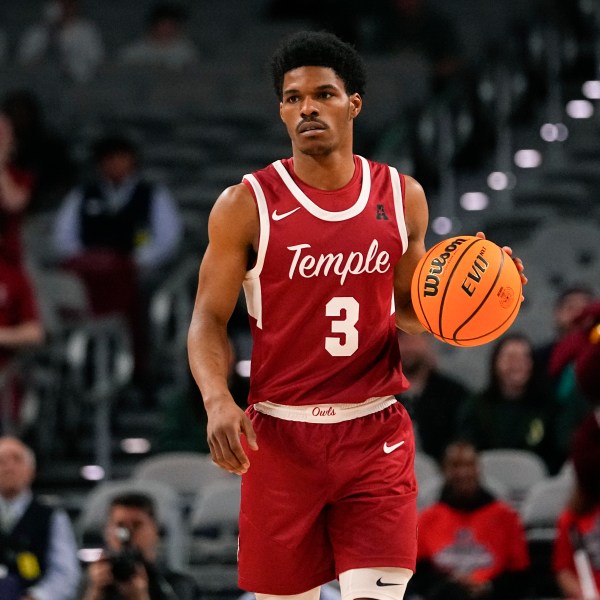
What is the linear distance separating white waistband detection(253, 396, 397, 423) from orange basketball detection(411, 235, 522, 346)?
0.29 m

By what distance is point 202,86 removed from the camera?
1377cm

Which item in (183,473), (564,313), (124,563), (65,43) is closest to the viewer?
(124,563)

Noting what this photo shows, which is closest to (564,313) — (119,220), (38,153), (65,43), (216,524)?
(216,524)

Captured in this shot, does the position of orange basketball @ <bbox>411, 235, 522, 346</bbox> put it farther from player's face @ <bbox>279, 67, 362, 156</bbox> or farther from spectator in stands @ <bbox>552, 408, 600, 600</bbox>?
→ spectator in stands @ <bbox>552, 408, 600, 600</bbox>

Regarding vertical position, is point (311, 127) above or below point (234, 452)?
above

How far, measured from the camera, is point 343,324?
15.4 feet

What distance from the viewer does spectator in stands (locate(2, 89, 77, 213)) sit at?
12094 millimetres

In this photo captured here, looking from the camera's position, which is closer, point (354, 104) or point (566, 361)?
point (354, 104)

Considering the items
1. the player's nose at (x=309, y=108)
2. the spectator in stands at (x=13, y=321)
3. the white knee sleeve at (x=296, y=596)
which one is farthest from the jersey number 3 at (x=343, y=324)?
the spectator in stands at (x=13, y=321)

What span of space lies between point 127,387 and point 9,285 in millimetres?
1631

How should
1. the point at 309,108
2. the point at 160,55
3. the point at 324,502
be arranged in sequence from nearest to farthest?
the point at 309,108 < the point at 324,502 < the point at 160,55

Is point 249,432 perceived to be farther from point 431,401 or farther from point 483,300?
point 431,401

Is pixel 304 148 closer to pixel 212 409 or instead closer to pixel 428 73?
pixel 212 409

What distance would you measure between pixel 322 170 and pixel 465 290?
54 centimetres
